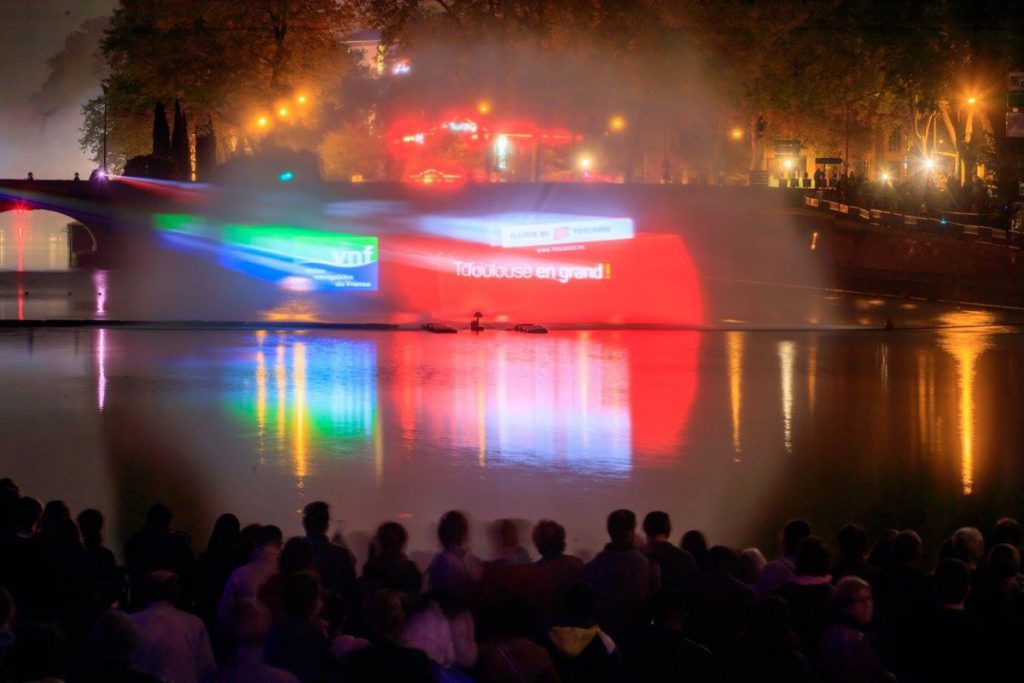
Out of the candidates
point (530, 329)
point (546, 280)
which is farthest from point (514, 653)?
point (546, 280)

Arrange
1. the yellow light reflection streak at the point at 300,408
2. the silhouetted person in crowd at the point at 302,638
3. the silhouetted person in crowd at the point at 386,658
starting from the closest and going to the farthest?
1. the silhouetted person in crowd at the point at 386,658
2. the silhouetted person in crowd at the point at 302,638
3. the yellow light reflection streak at the point at 300,408

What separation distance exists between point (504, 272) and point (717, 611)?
3816cm

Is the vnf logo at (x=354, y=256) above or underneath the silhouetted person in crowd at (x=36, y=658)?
above

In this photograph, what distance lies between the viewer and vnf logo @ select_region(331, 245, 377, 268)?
148 feet

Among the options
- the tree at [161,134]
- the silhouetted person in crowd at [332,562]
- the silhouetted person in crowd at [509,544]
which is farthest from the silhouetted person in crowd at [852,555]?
the tree at [161,134]

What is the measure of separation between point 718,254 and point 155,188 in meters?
28.4

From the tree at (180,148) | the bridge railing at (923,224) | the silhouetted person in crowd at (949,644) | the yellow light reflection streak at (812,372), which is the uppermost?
the tree at (180,148)

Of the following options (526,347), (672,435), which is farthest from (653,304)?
(672,435)

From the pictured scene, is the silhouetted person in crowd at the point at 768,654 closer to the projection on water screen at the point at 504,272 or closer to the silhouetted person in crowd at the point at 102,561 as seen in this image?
the silhouetted person in crowd at the point at 102,561

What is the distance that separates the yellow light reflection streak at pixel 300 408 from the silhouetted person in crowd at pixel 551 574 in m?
9.09

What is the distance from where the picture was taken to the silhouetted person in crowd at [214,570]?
867 cm

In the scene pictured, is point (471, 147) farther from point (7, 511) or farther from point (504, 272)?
point (7, 511)

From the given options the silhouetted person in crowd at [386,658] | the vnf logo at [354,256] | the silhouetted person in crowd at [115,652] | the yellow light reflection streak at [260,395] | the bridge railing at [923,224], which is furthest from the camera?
the bridge railing at [923,224]

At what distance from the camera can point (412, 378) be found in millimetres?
28031
